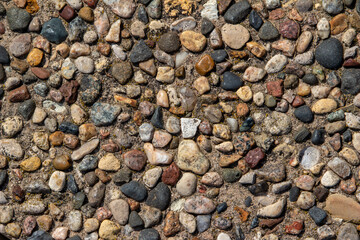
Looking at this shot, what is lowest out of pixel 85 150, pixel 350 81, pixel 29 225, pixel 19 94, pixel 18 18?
pixel 29 225

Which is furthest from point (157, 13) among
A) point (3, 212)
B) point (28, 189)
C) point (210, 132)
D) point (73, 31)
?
point (3, 212)

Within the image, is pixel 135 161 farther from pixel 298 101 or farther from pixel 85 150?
pixel 298 101

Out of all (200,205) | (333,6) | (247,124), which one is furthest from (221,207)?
(333,6)

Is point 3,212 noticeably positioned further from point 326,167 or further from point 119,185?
point 326,167

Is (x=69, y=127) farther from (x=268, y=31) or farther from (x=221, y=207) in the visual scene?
(x=268, y=31)

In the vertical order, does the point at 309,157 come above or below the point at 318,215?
above

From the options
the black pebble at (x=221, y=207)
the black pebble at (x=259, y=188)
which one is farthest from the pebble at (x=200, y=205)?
the black pebble at (x=259, y=188)

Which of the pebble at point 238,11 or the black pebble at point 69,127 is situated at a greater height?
the pebble at point 238,11

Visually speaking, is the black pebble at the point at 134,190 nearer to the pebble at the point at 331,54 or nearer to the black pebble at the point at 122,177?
the black pebble at the point at 122,177
